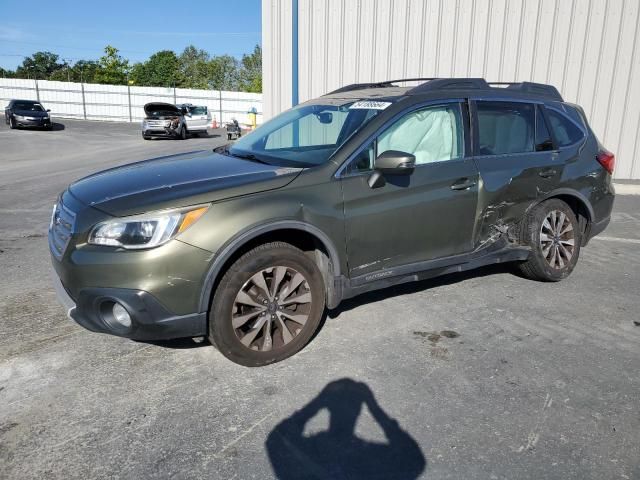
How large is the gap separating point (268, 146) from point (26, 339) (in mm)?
2214

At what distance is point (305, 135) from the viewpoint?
13.8 ft

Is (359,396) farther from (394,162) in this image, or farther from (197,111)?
(197,111)

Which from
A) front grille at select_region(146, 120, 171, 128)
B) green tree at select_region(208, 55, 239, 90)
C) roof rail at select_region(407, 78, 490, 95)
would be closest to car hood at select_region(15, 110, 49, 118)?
front grille at select_region(146, 120, 171, 128)

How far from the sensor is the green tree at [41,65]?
82562 millimetres

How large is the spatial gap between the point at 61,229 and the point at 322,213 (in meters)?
1.61

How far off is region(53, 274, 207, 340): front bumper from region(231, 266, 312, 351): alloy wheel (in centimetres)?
25

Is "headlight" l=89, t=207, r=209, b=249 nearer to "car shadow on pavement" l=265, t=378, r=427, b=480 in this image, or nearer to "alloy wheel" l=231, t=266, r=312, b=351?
"alloy wheel" l=231, t=266, r=312, b=351

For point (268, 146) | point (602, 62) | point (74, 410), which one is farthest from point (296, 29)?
point (74, 410)

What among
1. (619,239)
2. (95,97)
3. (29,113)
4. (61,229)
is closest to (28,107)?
(29,113)

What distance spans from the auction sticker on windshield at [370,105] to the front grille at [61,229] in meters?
2.12

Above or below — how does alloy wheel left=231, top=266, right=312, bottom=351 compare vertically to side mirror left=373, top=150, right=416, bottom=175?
below

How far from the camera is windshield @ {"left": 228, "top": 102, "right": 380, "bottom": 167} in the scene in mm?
3664

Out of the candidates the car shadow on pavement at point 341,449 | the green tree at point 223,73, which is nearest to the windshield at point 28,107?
the car shadow on pavement at point 341,449

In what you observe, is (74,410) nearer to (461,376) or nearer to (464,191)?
(461,376)
